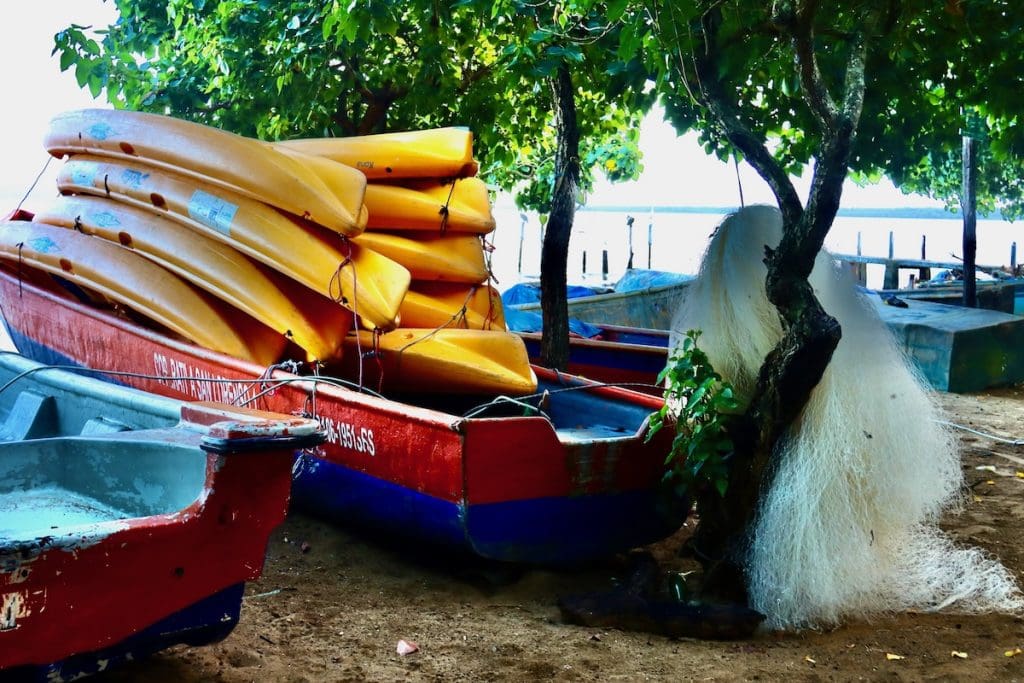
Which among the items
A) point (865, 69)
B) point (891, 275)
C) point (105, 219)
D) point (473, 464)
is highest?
point (865, 69)

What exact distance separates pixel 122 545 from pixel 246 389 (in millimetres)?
2375

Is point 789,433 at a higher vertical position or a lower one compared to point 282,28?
lower

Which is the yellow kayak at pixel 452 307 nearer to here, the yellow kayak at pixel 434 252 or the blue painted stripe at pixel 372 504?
the yellow kayak at pixel 434 252

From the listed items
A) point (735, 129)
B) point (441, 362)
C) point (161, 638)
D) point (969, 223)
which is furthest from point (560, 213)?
point (969, 223)

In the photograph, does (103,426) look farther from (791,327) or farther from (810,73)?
(810,73)

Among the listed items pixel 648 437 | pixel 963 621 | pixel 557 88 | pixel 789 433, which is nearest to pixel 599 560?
pixel 648 437

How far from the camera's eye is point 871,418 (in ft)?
14.7

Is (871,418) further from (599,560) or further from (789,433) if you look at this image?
(599,560)

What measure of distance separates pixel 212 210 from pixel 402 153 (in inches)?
49.6

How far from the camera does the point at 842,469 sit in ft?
14.3

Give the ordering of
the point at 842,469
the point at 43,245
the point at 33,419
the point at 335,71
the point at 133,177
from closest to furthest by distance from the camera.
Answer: the point at 842,469 → the point at 33,419 → the point at 133,177 → the point at 43,245 → the point at 335,71

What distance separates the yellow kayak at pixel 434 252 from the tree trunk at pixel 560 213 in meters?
0.90

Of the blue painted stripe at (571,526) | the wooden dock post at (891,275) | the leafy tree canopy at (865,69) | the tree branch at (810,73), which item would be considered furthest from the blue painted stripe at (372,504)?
the wooden dock post at (891,275)

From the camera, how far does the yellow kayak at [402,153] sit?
6316 millimetres
